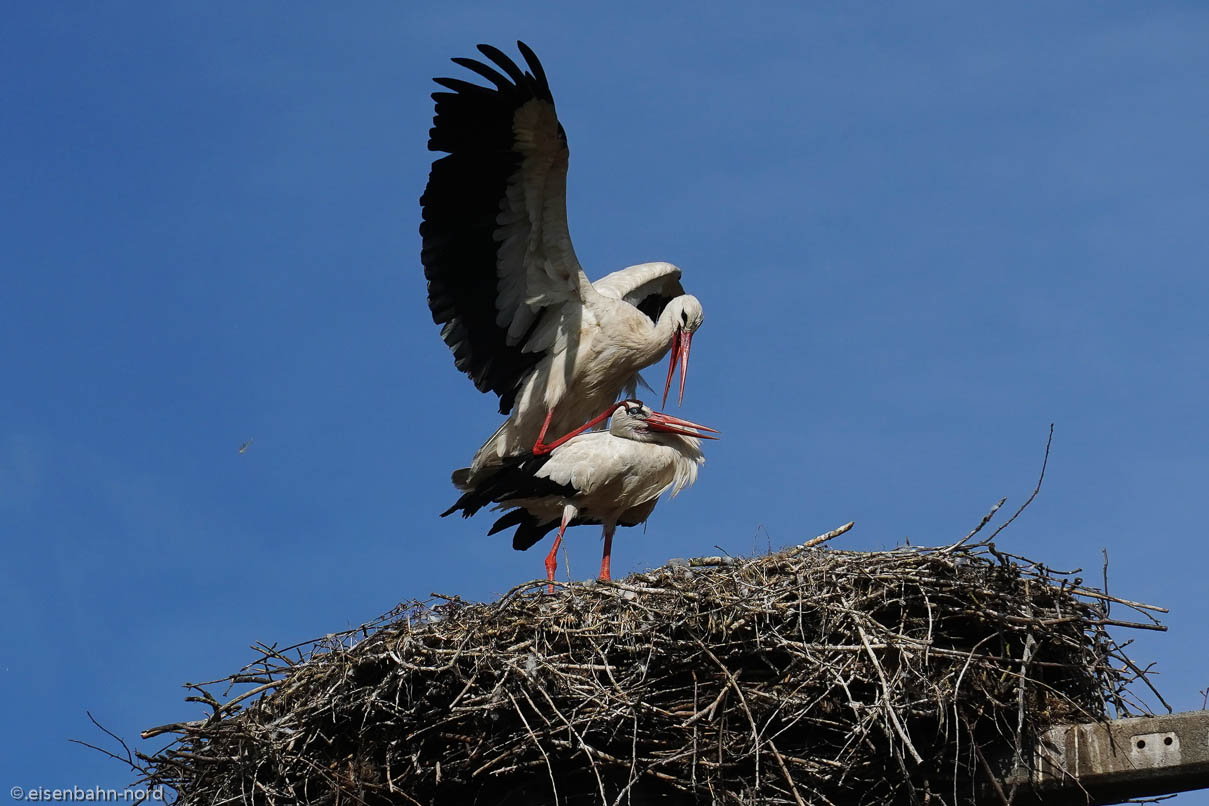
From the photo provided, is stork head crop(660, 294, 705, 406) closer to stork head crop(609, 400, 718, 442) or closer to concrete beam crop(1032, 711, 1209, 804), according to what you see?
stork head crop(609, 400, 718, 442)

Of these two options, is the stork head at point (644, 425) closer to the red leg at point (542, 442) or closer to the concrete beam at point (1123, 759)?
the red leg at point (542, 442)

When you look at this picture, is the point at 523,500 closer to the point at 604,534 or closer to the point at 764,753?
the point at 604,534

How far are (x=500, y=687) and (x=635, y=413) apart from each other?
307 centimetres

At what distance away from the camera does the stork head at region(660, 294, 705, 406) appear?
846 cm

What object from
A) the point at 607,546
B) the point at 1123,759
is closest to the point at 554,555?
the point at 607,546

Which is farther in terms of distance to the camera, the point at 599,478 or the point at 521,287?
the point at 521,287

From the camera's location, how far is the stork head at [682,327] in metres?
8.46

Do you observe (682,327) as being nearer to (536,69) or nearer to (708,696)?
(536,69)

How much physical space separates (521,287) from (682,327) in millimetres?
1004

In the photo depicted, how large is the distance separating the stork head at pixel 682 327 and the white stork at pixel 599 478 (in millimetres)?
429

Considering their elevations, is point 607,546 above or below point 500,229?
below

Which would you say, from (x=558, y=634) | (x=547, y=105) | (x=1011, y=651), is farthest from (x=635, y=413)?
(x=1011, y=651)

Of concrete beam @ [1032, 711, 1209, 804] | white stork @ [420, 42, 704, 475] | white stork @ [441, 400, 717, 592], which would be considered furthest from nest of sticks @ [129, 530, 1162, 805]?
white stork @ [420, 42, 704, 475]

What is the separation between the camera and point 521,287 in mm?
8203
